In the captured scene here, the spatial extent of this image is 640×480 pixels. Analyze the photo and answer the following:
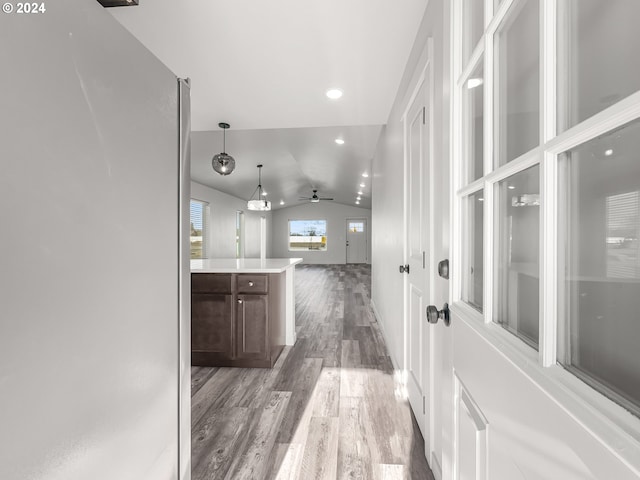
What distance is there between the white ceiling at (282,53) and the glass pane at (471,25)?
2.86 ft

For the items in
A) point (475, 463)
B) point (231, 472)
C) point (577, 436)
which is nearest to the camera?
point (577, 436)

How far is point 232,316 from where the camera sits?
2.98 m

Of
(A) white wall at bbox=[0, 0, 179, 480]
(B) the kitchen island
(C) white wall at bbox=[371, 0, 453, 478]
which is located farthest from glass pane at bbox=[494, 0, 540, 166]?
(B) the kitchen island

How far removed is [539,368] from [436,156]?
1200 mm

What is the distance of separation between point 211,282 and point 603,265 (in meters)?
2.87

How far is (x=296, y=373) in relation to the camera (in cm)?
284

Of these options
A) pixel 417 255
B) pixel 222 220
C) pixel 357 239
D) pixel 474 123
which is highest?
pixel 222 220

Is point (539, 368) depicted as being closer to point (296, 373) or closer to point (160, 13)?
point (160, 13)

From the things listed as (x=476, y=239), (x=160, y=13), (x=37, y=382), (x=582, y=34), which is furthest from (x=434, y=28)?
(x=37, y=382)

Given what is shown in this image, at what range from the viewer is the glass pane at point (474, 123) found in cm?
86

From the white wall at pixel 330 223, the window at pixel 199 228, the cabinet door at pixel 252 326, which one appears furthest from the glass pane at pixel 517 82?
the white wall at pixel 330 223

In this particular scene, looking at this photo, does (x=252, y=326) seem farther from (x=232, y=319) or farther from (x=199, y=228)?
(x=199, y=228)

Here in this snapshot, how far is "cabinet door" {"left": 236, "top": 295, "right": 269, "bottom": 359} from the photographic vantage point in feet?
9.68

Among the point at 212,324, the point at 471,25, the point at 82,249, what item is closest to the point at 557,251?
the point at 471,25
